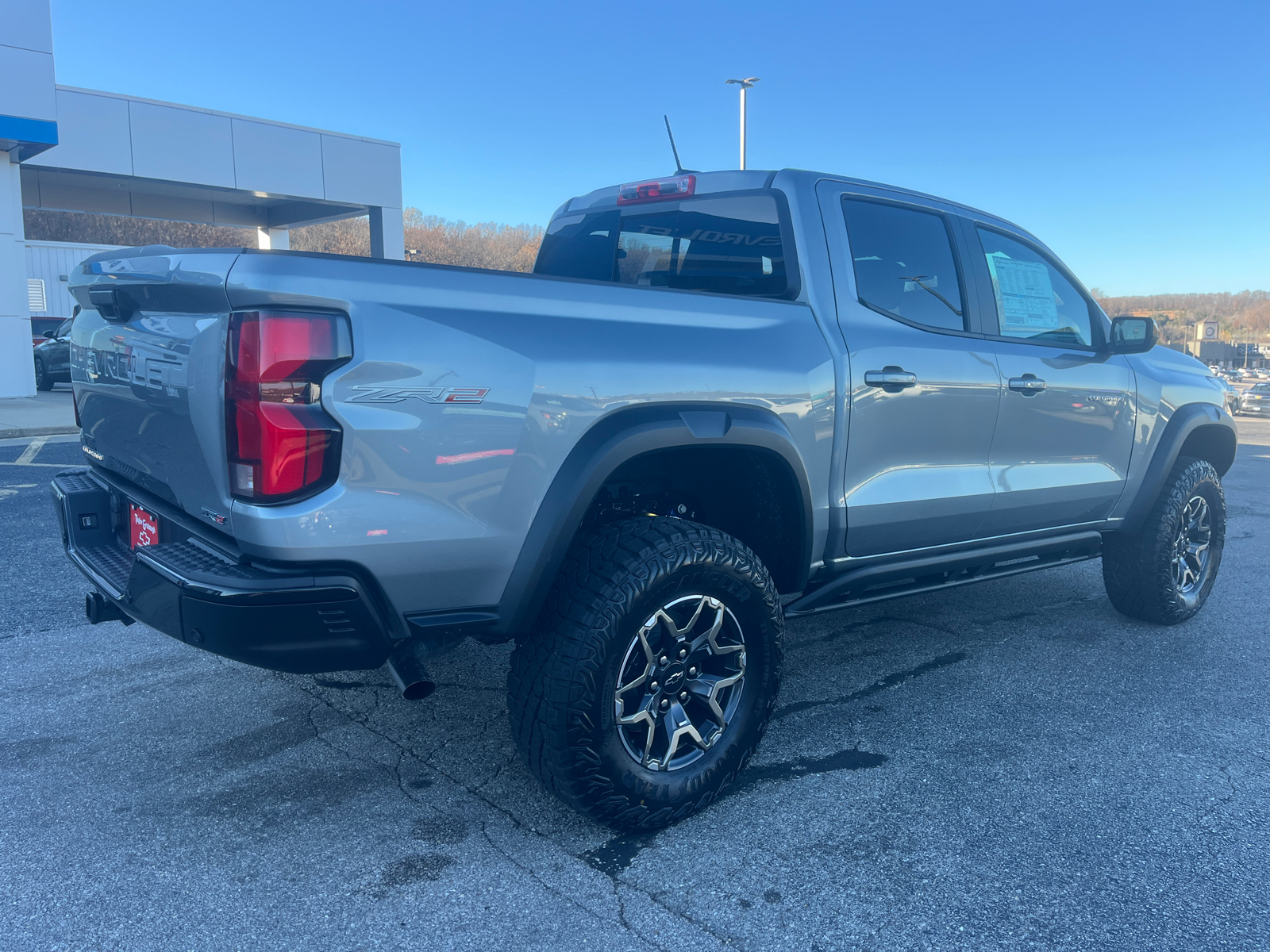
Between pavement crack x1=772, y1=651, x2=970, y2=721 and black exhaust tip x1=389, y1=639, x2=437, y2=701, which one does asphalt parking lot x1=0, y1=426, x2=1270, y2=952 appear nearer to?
pavement crack x1=772, y1=651, x2=970, y2=721

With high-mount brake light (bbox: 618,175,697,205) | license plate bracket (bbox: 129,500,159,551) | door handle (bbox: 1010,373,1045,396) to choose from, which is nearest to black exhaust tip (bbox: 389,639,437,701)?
license plate bracket (bbox: 129,500,159,551)

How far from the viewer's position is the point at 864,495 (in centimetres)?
327

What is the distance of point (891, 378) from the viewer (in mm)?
3254

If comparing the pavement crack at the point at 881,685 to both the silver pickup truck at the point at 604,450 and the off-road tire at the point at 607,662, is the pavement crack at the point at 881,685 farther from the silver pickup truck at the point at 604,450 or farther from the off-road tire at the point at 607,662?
the off-road tire at the point at 607,662

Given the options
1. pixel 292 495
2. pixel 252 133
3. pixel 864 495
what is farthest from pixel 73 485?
pixel 252 133

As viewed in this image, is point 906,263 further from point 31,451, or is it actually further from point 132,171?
point 132,171

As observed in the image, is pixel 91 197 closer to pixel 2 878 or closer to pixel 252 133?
pixel 252 133

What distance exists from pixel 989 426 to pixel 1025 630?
59.0 inches

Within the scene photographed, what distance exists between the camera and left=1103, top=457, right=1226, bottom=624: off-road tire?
4582mm

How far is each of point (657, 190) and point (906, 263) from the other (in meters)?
1.02

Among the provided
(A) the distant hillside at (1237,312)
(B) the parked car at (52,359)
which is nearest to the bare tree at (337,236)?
(B) the parked car at (52,359)

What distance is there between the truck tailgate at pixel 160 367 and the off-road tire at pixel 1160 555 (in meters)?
4.23

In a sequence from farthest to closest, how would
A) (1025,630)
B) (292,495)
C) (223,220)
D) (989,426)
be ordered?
(223,220)
(1025,630)
(989,426)
(292,495)

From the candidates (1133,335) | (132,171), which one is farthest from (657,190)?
(132,171)
